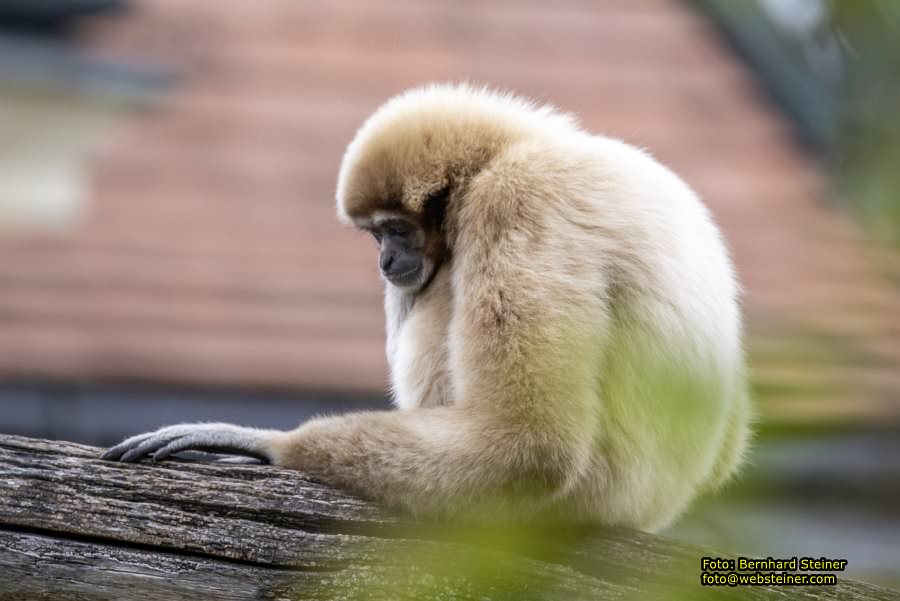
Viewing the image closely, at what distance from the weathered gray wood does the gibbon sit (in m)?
0.09

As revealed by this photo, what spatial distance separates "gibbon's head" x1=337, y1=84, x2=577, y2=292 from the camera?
10.4 feet

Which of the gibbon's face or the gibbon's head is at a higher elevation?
the gibbon's head

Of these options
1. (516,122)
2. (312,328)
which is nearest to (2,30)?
(312,328)

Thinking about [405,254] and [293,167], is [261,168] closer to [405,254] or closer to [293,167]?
[293,167]

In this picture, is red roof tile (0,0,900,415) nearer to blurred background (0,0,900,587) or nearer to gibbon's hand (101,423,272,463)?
blurred background (0,0,900,587)

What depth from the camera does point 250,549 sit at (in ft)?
8.78

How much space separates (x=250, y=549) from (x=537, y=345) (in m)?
0.85

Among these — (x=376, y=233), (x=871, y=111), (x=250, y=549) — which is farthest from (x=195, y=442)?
(x=871, y=111)

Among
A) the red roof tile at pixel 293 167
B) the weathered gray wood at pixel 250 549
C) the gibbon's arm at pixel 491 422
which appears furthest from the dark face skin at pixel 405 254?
the red roof tile at pixel 293 167

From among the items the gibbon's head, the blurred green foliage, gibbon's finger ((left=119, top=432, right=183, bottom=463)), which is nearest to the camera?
the blurred green foliage

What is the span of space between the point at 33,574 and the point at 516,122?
179cm

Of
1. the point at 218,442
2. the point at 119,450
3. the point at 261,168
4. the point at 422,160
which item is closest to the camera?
the point at 119,450

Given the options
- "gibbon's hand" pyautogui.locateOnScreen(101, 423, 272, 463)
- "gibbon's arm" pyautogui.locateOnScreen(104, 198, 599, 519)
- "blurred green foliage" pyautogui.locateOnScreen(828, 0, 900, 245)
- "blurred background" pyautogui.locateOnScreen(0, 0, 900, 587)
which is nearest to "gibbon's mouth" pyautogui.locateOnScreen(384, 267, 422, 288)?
"gibbon's arm" pyautogui.locateOnScreen(104, 198, 599, 519)

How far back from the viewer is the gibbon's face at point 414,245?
3.32 meters
